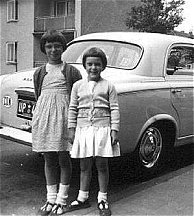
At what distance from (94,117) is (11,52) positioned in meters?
24.7

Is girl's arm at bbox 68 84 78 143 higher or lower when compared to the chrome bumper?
higher

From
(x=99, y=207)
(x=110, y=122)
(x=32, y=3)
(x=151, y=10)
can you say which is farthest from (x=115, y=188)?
(x=32, y=3)

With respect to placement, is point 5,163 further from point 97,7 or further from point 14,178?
point 97,7

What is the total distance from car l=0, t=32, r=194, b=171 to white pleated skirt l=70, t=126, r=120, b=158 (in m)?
0.69

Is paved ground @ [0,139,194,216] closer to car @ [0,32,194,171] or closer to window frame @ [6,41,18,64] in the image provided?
car @ [0,32,194,171]

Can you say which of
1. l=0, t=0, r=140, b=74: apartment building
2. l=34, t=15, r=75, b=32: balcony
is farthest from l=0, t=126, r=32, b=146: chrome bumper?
l=34, t=15, r=75, b=32: balcony

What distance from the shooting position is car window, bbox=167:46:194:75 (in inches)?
216

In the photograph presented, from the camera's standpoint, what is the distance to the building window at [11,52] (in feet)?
87.8

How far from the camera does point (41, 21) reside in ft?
81.9

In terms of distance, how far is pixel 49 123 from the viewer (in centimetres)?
352

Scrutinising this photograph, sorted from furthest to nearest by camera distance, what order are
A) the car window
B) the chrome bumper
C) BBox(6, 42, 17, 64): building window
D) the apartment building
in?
BBox(6, 42, 17, 64): building window < the apartment building < the car window < the chrome bumper

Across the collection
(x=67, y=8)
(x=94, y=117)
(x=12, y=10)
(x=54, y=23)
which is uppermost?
(x=12, y=10)

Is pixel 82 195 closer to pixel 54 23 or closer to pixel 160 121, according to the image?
pixel 160 121

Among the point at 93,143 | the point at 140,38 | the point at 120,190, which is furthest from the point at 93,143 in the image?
the point at 140,38
